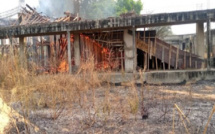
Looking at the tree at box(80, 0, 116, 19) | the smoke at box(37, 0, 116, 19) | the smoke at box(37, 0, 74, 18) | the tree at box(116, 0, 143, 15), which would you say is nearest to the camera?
the tree at box(116, 0, 143, 15)

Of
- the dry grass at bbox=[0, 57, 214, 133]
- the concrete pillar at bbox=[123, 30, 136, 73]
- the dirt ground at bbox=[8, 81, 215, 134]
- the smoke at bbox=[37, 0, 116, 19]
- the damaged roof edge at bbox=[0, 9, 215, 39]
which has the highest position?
the smoke at bbox=[37, 0, 116, 19]

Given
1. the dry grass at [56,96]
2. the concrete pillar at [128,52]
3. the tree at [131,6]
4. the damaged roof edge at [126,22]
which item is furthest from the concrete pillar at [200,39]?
the tree at [131,6]

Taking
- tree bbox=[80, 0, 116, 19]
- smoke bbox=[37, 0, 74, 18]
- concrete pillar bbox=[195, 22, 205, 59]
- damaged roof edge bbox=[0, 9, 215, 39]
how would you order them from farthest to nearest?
smoke bbox=[37, 0, 74, 18], tree bbox=[80, 0, 116, 19], concrete pillar bbox=[195, 22, 205, 59], damaged roof edge bbox=[0, 9, 215, 39]

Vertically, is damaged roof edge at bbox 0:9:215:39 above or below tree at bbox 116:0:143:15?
below

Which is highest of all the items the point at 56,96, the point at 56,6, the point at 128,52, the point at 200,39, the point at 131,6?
the point at 56,6

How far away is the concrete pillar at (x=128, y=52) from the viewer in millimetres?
10641

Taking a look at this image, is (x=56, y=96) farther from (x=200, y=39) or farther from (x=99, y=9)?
(x=99, y=9)

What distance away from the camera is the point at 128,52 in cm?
1077

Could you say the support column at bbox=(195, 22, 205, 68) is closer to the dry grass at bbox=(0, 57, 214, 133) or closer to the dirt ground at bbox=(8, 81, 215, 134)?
the dry grass at bbox=(0, 57, 214, 133)

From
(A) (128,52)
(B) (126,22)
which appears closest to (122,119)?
(B) (126,22)

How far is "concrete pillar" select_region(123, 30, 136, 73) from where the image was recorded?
10.6 m

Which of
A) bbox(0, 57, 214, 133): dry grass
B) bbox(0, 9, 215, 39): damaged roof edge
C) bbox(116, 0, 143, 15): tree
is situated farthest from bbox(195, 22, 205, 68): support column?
bbox(116, 0, 143, 15): tree

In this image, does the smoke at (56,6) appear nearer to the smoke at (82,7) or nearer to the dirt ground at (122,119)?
the smoke at (82,7)

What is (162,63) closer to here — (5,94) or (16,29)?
(16,29)
